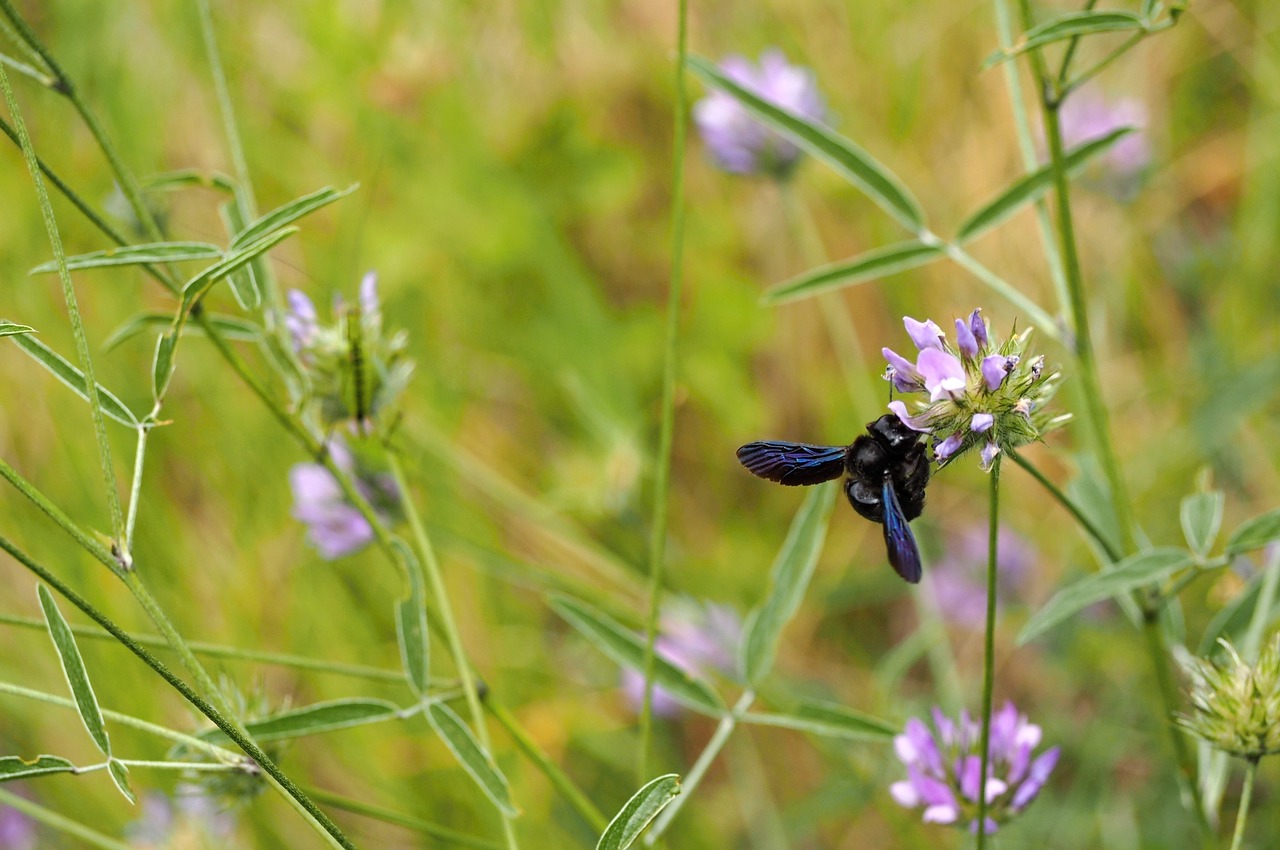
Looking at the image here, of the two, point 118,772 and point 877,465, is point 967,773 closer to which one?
point 877,465

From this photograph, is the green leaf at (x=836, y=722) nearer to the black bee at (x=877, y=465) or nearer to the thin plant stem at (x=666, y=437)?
the thin plant stem at (x=666, y=437)

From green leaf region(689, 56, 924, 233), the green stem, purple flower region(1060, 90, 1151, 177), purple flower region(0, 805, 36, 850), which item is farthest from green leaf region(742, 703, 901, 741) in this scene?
purple flower region(0, 805, 36, 850)

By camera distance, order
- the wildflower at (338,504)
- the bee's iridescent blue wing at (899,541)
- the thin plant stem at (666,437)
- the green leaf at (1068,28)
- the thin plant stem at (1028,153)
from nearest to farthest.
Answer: the bee's iridescent blue wing at (899,541)
the green leaf at (1068,28)
the thin plant stem at (666,437)
the thin plant stem at (1028,153)
the wildflower at (338,504)

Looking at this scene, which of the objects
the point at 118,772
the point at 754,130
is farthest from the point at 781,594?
the point at 754,130

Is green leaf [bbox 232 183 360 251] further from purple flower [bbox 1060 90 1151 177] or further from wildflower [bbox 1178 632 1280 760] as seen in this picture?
purple flower [bbox 1060 90 1151 177]

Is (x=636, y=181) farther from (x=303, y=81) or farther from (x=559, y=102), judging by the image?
(x=303, y=81)

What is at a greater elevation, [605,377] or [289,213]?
[605,377]

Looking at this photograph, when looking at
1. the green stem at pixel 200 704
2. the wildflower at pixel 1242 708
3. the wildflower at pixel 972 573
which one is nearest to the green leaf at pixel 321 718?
the green stem at pixel 200 704
